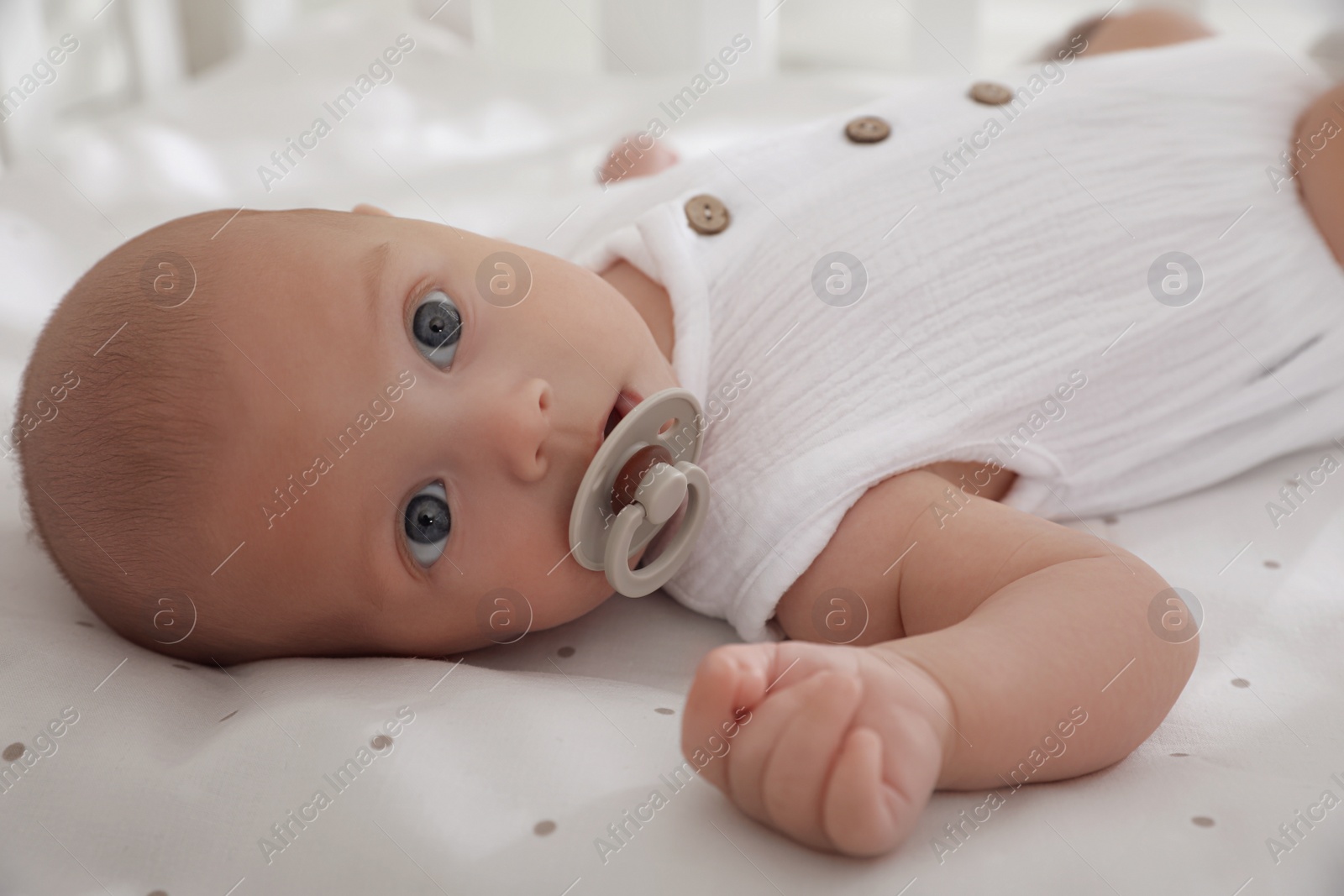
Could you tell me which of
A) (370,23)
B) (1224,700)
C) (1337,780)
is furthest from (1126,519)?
(370,23)

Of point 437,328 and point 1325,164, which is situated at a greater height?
point 437,328

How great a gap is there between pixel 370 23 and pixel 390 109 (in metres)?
0.29

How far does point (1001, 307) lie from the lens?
3.35 feet

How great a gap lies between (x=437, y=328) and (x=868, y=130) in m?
0.57

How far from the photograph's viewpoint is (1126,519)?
1.05 meters

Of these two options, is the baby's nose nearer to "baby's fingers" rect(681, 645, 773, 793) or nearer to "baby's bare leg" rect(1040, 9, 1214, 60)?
"baby's fingers" rect(681, 645, 773, 793)

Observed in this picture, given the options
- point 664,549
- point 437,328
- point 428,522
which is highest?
point 437,328

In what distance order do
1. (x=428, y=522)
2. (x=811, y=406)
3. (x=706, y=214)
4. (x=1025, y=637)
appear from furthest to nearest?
(x=706, y=214)
(x=811, y=406)
(x=428, y=522)
(x=1025, y=637)

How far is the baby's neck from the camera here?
103cm

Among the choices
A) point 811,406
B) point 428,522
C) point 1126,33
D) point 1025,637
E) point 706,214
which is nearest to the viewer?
point 1025,637

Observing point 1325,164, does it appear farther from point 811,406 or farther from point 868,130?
point 811,406

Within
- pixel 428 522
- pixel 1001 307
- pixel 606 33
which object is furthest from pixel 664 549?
pixel 606 33

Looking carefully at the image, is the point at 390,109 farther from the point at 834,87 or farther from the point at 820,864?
the point at 820,864

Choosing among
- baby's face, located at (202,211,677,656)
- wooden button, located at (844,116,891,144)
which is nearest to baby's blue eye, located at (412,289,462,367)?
baby's face, located at (202,211,677,656)
